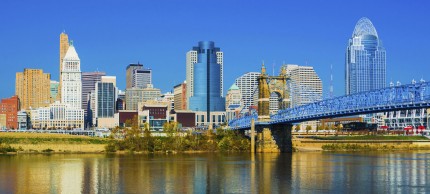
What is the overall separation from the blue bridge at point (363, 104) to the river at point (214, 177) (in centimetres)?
733

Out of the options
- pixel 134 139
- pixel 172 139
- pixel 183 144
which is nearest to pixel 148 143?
pixel 134 139

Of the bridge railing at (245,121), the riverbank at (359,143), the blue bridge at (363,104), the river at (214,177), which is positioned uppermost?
the blue bridge at (363,104)

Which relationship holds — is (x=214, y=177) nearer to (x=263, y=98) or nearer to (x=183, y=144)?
(x=263, y=98)

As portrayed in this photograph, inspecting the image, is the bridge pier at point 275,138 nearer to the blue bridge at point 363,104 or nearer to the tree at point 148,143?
the blue bridge at point 363,104

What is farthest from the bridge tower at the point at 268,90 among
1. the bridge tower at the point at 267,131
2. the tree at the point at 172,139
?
the tree at the point at 172,139

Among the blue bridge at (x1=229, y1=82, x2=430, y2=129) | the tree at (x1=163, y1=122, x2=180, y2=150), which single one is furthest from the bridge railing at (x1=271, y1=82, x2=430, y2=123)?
the tree at (x1=163, y1=122, x2=180, y2=150)

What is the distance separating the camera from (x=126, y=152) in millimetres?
111812

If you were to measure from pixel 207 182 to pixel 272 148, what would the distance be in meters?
52.9

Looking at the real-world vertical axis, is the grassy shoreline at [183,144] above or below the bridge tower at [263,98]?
below

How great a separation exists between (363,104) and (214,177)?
37841 millimetres

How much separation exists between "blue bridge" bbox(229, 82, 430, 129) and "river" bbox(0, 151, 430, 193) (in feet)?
24.0

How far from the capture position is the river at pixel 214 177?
52531 mm

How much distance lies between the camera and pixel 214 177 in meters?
61.8

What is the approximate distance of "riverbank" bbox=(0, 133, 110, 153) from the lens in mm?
108312
